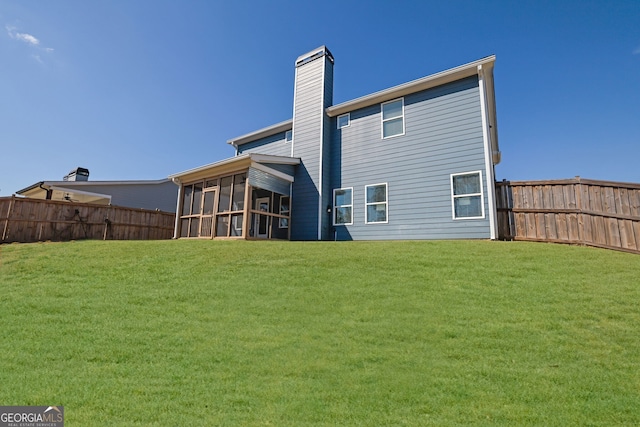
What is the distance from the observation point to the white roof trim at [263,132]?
47.2 ft

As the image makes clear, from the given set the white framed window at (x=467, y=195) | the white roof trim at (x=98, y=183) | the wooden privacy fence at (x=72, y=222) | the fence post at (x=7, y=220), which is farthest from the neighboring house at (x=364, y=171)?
the white roof trim at (x=98, y=183)

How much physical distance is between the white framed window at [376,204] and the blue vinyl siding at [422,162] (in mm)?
157

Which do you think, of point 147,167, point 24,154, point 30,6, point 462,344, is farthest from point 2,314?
point 147,167

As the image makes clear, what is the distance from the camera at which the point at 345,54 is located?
14.1m

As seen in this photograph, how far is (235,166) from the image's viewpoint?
1184cm

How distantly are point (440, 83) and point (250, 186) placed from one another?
7.65 meters

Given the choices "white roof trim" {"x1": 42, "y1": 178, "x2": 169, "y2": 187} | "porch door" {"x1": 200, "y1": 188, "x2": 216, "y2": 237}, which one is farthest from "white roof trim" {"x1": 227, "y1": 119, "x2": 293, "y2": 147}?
"white roof trim" {"x1": 42, "y1": 178, "x2": 169, "y2": 187}

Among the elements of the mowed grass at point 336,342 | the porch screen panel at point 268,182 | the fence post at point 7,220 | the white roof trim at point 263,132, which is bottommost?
Answer: the mowed grass at point 336,342

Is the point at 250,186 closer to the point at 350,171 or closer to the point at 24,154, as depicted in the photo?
the point at 350,171

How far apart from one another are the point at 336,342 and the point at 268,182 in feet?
30.8

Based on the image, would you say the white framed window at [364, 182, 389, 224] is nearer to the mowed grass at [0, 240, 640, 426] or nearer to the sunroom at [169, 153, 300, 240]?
the sunroom at [169, 153, 300, 240]

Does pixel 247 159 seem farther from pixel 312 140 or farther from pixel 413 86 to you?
pixel 413 86

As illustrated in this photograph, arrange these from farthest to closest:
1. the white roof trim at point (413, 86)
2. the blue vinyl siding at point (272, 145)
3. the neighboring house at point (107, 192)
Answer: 1. the neighboring house at point (107, 192)
2. the blue vinyl siding at point (272, 145)
3. the white roof trim at point (413, 86)

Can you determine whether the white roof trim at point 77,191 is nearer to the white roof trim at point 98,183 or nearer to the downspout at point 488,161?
the white roof trim at point 98,183
